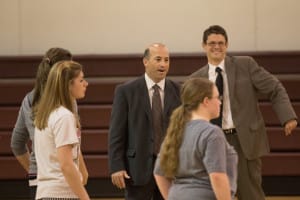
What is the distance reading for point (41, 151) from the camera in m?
3.57

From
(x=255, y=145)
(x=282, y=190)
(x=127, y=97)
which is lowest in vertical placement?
(x=282, y=190)

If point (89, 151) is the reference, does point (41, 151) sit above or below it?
above

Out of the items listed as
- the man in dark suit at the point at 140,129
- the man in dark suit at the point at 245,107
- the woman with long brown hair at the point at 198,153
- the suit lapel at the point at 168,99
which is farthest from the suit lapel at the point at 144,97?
the woman with long brown hair at the point at 198,153

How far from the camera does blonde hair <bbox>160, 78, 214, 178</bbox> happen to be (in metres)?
3.29

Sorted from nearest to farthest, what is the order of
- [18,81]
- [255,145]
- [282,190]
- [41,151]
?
[41,151] < [255,145] < [282,190] < [18,81]

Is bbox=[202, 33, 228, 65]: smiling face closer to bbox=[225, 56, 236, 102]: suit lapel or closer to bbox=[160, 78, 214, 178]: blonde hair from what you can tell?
bbox=[225, 56, 236, 102]: suit lapel

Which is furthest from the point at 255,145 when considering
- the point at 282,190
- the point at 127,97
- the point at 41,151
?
the point at 282,190

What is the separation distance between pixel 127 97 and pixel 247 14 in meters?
3.83

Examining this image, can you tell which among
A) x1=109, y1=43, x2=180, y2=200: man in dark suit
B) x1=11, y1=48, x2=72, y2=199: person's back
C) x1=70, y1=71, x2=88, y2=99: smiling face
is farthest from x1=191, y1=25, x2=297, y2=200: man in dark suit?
x1=70, y1=71, x2=88, y2=99: smiling face

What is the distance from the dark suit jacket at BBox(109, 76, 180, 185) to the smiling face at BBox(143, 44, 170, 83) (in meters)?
0.07

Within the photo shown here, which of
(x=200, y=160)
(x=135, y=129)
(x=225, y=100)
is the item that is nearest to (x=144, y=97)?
(x=135, y=129)

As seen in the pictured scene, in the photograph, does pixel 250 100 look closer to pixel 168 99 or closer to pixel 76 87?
pixel 168 99

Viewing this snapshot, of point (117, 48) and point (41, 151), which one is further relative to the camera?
point (117, 48)

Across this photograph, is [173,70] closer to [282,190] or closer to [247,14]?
[247,14]
